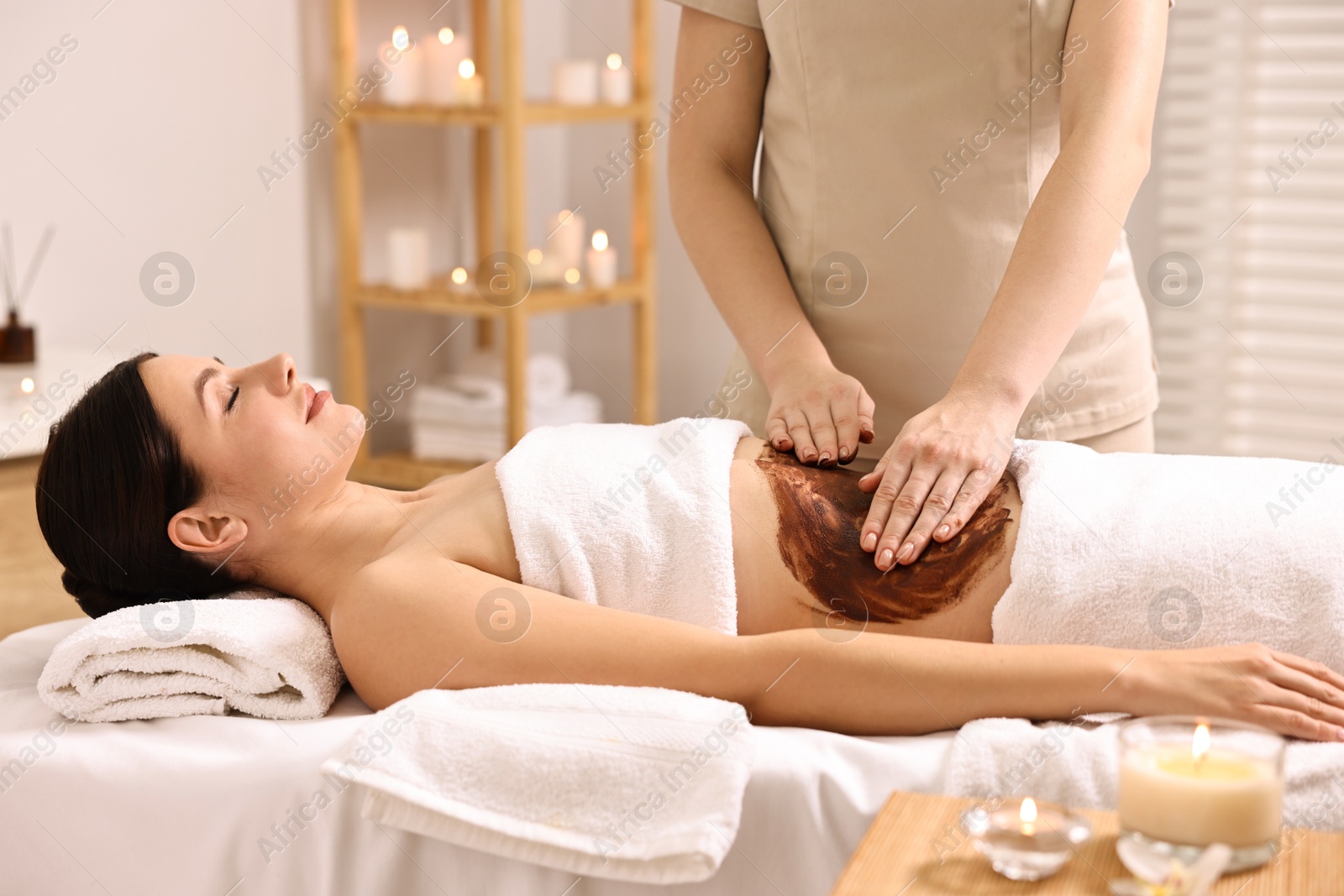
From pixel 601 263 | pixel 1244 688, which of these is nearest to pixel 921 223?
pixel 1244 688

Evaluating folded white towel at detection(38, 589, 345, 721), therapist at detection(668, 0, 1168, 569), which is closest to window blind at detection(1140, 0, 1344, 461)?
therapist at detection(668, 0, 1168, 569)

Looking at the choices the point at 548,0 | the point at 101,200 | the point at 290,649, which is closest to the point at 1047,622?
the point at 290,649

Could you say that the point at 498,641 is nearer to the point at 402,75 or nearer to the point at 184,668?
the point at 184,668

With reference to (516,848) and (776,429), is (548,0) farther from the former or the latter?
(516,848)

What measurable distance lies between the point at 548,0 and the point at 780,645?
2.57 metres

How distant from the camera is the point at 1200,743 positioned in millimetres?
741

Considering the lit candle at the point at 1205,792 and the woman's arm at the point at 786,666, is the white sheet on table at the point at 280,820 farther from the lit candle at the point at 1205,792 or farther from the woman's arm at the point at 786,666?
the lit candle at the point at 1205,792

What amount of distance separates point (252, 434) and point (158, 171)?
56.0 inches

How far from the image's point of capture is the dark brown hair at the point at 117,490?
1241 mm

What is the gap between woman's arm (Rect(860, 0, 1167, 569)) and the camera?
1.15 meters

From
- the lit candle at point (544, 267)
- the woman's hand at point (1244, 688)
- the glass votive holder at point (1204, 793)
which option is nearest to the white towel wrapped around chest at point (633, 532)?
the woman's hand at point (1244, 688)

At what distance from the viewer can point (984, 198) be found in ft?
4.59

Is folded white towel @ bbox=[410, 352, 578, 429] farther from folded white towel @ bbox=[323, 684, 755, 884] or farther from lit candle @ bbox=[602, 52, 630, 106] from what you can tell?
folded white towel @ bbox=[323, 684, 755, 884]

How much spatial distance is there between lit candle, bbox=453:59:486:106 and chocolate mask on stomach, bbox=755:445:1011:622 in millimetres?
1850
